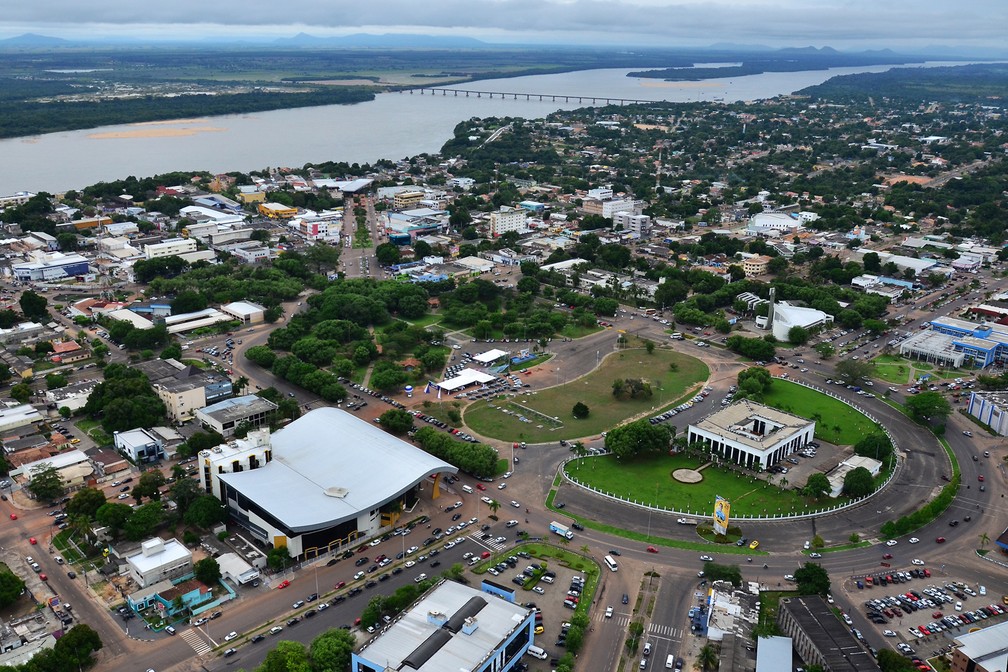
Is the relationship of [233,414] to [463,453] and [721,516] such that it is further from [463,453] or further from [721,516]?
[721,516]

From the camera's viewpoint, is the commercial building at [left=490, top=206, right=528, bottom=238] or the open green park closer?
the open green park

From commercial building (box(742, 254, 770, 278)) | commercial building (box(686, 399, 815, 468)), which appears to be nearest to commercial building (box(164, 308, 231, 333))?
commercial building (box(686, 399, 815, 468))

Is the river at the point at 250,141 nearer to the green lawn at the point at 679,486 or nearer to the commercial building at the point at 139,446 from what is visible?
the commercial building at the point at 139,446

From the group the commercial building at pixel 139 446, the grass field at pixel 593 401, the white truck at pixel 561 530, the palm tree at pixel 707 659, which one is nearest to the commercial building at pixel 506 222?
the grass field at pixel 593 401

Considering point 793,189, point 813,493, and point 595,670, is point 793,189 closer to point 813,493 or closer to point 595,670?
point 813,493

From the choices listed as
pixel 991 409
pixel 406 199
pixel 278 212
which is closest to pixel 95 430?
pixel 991 409

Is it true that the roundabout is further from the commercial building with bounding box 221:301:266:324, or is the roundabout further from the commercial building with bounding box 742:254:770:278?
the commercial building with bounding box 742:254:770:278
